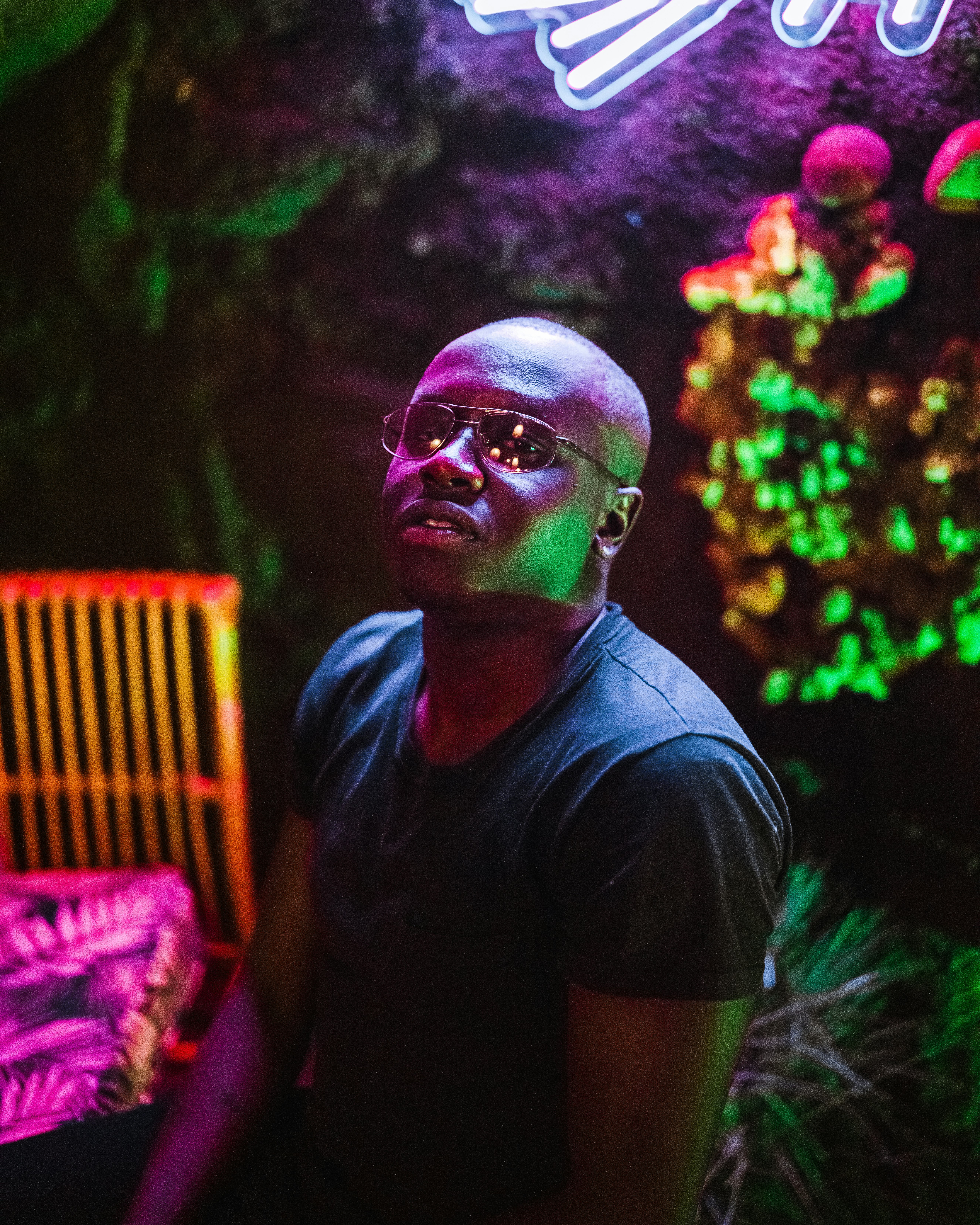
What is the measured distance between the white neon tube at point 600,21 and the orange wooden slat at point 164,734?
1791mm

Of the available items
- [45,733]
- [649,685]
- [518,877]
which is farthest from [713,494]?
[45,733]

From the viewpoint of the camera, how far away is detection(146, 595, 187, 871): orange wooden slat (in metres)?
2.79

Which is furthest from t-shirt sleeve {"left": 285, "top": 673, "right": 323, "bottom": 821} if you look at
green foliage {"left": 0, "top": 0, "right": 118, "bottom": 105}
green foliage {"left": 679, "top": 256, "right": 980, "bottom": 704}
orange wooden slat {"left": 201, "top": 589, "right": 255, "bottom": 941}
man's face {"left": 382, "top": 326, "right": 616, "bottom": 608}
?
green foliage {"left": 0, "top": 0, "right": 118, "bottom": 105}

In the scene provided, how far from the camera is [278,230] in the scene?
9.20 ft

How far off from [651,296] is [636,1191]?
1.98m

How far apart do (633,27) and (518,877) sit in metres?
1.88

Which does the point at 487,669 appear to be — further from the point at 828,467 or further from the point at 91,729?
the point at 91,729

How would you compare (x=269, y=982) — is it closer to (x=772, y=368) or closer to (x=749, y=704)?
(x=749, y=704)

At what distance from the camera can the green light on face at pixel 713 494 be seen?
7.79 ft

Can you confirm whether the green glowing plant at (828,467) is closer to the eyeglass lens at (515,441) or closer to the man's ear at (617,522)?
the man's ear at (617,522)

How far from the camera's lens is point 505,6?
82.2 inches

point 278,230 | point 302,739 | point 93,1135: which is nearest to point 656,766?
point 302,739

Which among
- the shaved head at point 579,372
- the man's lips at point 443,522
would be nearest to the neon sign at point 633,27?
the shaved head at point 579,372

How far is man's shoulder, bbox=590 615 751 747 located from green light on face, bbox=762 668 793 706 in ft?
3.03
